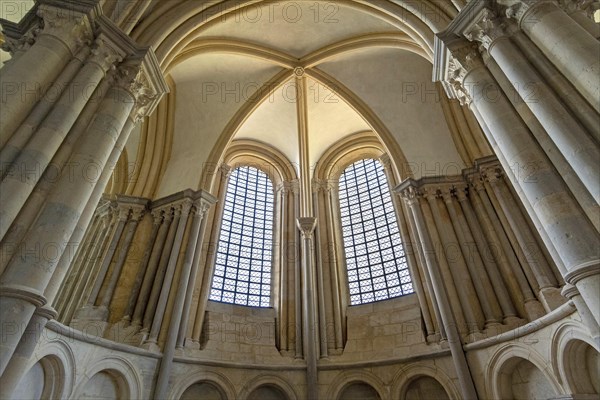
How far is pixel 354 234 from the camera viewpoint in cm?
1257

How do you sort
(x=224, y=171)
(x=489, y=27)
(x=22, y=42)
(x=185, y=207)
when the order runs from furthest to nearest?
(x=224, y=171)
(x=185, y=207)
(x=489, y=27)
(x=22, y=42)

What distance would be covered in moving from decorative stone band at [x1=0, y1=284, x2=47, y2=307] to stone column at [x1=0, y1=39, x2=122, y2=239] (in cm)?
55

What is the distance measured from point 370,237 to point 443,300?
150 inches

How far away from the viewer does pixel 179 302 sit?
9.00 metres

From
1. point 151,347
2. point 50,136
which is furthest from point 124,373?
point 50,136

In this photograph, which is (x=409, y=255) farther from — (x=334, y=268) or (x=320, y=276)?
(x=320, y=276)

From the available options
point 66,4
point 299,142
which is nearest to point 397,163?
point 299,142

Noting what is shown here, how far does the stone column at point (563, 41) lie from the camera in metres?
4.39

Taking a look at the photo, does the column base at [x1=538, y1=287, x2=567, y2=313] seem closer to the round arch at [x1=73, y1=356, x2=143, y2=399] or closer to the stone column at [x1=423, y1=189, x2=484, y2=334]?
the stone column at [x1=423, y1=189, x2=484, y2=334]

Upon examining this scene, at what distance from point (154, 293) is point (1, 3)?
7.46 meters

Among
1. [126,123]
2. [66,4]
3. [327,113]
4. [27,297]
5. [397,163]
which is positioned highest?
[327,113]

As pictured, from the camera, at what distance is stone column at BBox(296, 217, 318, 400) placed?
937cm

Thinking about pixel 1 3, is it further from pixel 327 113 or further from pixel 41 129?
pixel 327 113

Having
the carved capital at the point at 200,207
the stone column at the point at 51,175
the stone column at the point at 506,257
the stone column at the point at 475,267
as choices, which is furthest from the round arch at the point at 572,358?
the carved capital at the point at 200,207
